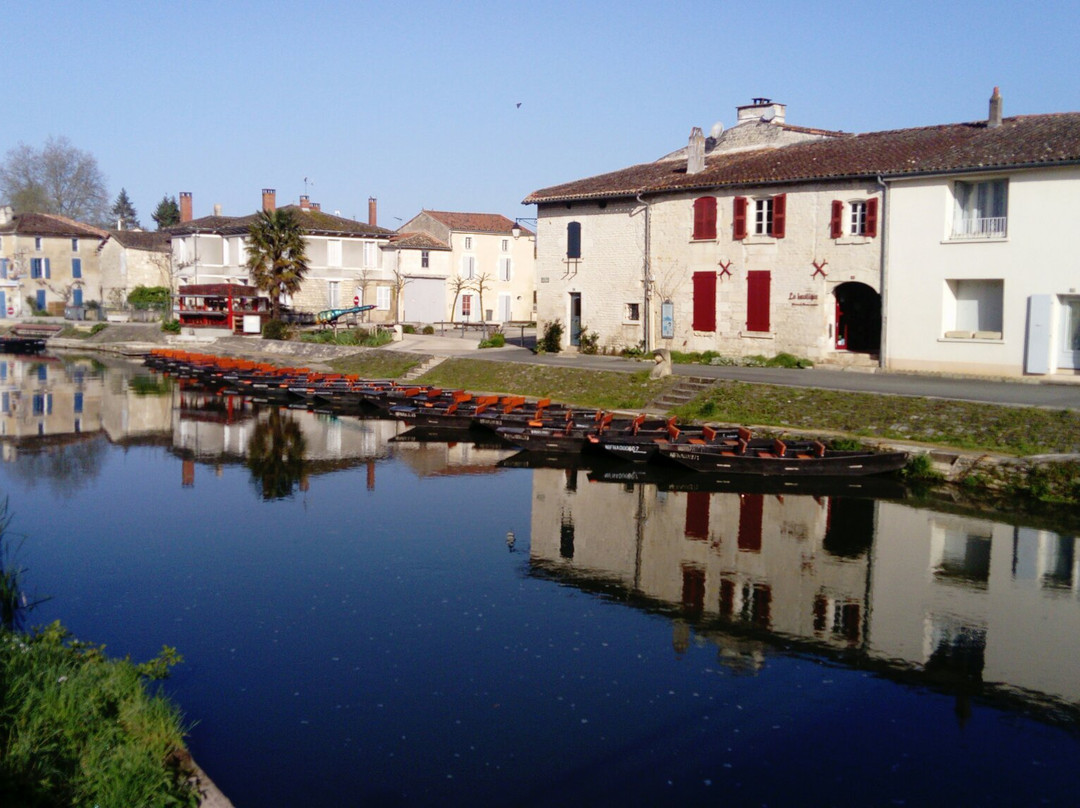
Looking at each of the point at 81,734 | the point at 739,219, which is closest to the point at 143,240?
the point at 739,219

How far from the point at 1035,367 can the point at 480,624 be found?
18511 millimetres

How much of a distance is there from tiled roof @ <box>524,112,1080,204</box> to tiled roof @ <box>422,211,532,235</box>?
19.5 meters

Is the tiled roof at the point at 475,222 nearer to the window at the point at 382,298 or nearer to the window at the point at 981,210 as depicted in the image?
the window at the point at 382,298

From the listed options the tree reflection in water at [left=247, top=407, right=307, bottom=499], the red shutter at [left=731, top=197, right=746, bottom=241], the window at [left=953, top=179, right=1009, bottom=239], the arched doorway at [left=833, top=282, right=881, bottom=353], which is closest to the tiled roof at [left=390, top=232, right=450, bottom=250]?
the tree reflection in water at [left=247, top=407, right=307, bottom=499]

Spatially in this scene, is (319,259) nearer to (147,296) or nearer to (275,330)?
(275,330)

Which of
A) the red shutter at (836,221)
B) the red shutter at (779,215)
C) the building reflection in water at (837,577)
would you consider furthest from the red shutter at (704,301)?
the building reflection in water at (837,577)

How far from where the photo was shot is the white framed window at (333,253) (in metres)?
52.6

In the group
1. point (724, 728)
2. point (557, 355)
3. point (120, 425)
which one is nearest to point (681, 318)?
point (557, 355)

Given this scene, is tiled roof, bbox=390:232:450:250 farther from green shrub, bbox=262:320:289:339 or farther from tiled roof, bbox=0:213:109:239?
tiled roof, bbox=0:213:109:239

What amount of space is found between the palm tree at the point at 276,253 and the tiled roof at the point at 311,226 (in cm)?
496

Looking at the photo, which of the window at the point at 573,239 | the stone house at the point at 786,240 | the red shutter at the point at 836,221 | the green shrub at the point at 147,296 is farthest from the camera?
the green shrub at the point at 147,296

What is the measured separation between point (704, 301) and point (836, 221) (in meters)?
5.06

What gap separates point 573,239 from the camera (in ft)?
119

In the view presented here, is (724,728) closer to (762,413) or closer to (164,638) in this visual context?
(164,638)
